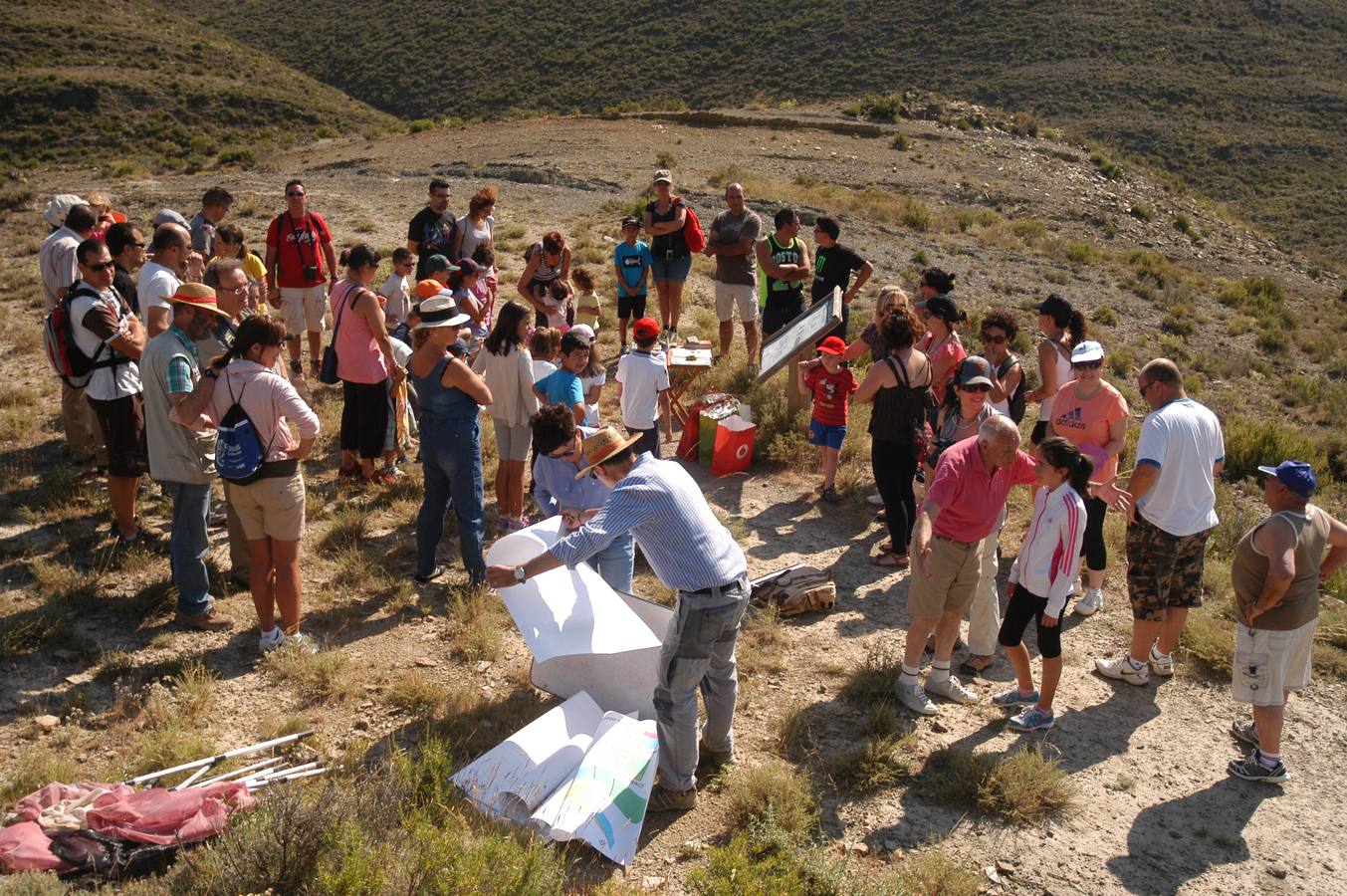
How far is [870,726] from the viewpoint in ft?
18.9

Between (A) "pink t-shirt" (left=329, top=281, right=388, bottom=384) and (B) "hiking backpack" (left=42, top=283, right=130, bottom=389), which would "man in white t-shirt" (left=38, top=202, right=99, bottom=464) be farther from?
(A) "pink t-shirt" (left=329, top=281, right=388, bottom=384)

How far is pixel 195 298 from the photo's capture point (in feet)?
20.1

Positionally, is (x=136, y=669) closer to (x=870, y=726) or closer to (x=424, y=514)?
(x=424, y=514)

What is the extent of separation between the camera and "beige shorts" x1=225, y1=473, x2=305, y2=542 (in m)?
5.68

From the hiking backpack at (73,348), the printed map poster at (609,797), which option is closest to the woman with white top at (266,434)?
the hiking backpack at (73,348)

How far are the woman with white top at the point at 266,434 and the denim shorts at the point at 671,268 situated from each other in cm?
626

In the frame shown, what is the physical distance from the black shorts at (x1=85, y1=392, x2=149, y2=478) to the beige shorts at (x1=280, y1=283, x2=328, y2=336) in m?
3.57

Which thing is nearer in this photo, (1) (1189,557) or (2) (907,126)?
(1) (1189,557)

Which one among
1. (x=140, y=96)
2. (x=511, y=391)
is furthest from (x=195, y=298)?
(x=140, y=96)

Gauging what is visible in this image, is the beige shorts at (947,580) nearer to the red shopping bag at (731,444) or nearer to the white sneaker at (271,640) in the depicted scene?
the red shopping bag at (731,444)

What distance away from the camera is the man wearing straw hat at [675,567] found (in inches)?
180

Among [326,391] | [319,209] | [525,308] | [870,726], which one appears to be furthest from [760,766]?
[319,209]

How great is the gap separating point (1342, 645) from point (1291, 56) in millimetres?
53723

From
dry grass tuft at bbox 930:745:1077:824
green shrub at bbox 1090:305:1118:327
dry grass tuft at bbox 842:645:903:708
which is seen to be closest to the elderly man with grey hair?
dry grass tuft at bbox 842:645:903:708
